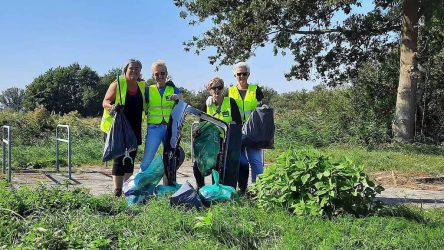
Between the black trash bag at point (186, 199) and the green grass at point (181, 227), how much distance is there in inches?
4.4

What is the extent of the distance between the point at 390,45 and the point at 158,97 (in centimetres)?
1338

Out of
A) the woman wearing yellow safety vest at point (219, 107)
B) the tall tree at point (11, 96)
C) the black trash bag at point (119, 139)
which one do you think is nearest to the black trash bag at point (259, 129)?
the woman wearing yellow safety vest at point (219, 107)

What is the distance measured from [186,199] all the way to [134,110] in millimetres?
1638

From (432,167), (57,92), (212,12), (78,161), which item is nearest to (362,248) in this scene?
(432,167)

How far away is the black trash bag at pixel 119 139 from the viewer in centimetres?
584

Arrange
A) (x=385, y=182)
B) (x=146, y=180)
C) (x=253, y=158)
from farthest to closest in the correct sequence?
(x=385, y=182)
(x=253, y=158)
(x=146, y=180)

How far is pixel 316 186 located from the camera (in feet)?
15.4

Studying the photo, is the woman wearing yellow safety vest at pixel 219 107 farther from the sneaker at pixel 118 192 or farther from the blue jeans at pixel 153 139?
the sneaker at pixel 118 192

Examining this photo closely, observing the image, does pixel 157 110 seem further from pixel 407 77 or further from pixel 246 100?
pixel 407 77

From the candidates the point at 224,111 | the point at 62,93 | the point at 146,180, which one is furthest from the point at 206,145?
the point at 62,93

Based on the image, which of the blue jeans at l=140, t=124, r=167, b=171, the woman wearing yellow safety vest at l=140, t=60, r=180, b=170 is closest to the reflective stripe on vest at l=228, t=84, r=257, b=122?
the woman wearing yellow safety vest at l=140, t=60, r=180, b=170

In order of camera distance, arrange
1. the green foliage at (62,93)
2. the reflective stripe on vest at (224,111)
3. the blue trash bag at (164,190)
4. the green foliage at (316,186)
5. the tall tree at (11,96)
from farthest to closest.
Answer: the tall tree at (11,96) < the green foliage at (62,93) < the reflective stripe on vest at (224,111) < the blue trash bag at (164,190) < the green foliage at (316,186)

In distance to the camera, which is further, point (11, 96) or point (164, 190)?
point (11, 96)

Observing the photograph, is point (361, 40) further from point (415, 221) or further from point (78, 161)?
point (415, 221)
